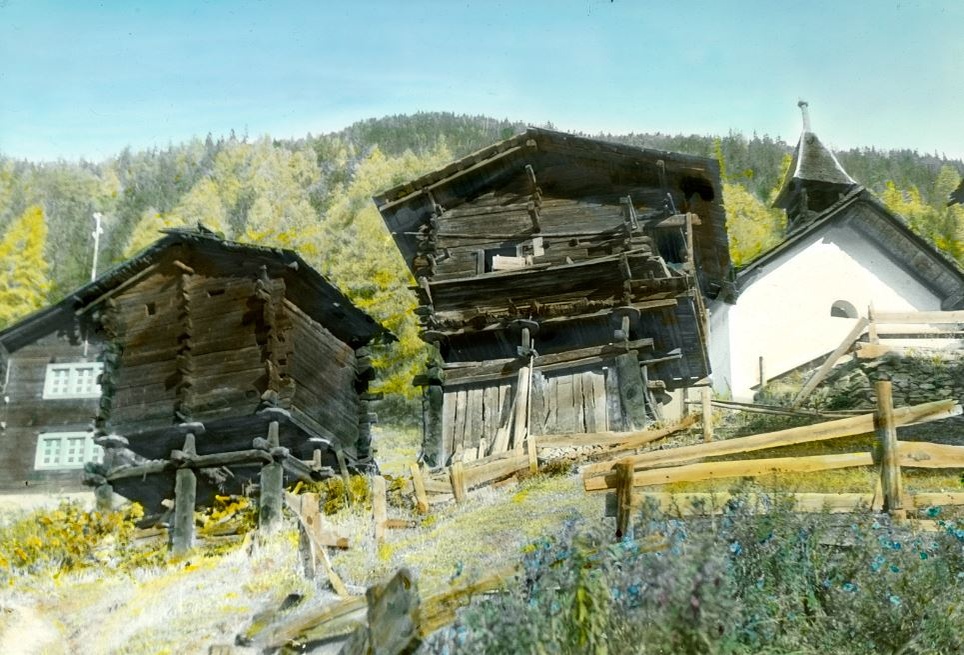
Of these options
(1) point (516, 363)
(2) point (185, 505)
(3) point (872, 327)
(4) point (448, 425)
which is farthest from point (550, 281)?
(2) point (185, 505)

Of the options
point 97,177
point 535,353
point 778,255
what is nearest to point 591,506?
point 535,353

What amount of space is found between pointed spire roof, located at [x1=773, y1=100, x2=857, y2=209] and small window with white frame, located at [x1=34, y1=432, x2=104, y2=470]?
24174 mm

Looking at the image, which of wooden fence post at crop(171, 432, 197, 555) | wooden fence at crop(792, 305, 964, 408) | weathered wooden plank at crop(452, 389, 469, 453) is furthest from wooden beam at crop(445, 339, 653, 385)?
wooden fence post at crop(171, 432, 197, 555)

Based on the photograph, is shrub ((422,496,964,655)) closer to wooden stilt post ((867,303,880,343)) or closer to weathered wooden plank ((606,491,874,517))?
weathered wooden plank ((606,491,874,517))

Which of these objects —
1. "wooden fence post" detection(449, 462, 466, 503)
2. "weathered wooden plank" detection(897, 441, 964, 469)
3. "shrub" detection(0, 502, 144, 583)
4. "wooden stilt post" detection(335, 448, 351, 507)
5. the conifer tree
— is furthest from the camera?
the conifer tree

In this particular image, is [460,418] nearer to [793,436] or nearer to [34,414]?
Result: [793,436]

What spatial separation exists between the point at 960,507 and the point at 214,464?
1511cm

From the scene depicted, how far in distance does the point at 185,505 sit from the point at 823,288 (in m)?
18.6

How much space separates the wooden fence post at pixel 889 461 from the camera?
28.3 ft

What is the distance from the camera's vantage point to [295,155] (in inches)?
3356

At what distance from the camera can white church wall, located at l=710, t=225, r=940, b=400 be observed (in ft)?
93.1

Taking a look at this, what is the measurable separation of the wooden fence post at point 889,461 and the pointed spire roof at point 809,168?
25192 millimetres

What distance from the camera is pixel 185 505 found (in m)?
20.0

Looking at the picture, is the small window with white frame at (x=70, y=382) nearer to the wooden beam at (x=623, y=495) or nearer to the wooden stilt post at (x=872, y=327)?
the wooden stilt post at (x=872, y=327)
